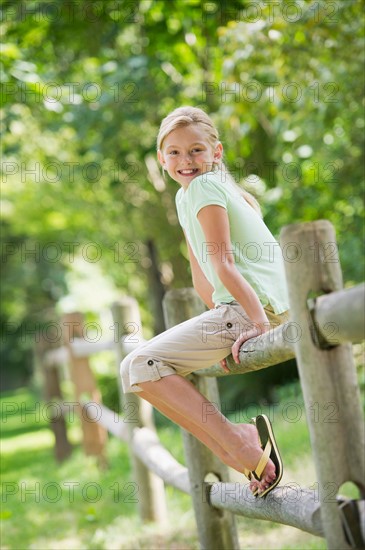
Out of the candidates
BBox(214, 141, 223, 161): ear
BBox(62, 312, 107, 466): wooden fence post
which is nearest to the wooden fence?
BBox(214, 141, 223, 161): ear

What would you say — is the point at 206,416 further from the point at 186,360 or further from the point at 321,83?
the point at 321,83

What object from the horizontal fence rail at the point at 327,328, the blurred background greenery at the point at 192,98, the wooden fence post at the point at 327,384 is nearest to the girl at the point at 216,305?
the horizontal fence rail at the point at 327,328

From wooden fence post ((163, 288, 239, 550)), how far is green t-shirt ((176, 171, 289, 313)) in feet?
1.73

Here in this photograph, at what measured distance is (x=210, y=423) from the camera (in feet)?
9.02

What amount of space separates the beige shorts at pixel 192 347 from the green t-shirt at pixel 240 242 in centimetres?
11

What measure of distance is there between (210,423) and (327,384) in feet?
2.78

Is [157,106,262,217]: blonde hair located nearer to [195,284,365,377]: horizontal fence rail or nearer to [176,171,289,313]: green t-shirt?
[176,171,289,313]: green t-shirt

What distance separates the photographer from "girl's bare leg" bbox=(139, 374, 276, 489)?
2678mm

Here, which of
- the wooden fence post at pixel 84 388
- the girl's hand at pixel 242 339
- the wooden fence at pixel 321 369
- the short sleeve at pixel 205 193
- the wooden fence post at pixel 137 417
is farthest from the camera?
the wooden fence post at pixel 84 388

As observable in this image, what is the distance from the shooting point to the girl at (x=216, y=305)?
271 centimetres

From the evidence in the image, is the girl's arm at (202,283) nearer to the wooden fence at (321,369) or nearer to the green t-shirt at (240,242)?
the green t-shirt at (240,242)

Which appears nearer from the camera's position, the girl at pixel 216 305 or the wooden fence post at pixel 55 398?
the girl at pixel 216 305

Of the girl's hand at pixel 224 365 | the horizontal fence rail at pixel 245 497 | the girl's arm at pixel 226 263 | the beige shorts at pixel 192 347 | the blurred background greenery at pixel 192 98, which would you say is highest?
the blurred background greenery at pixel 192 98

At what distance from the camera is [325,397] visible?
1.96 metres
